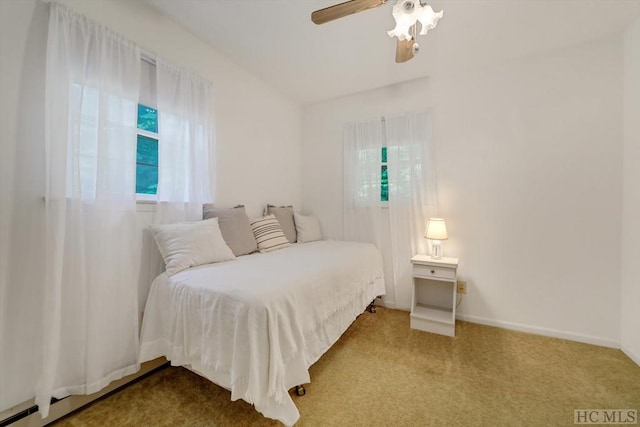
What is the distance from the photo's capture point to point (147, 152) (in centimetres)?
182

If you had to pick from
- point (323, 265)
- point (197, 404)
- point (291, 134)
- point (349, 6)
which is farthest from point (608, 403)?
point (291, 134)

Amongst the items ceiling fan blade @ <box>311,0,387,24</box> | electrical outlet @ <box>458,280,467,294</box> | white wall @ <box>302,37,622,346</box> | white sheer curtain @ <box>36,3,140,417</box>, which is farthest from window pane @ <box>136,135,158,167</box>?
electrical outlet @ <box>458,280,467,294</box>

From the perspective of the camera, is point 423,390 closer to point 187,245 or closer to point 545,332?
point 545,332

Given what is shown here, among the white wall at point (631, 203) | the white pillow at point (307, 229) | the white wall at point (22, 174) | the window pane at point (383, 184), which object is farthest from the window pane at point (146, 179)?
the white wall at point (631, 203)

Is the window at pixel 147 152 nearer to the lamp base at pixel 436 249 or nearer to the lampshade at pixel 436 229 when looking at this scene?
the lampshade at pixel 436 229

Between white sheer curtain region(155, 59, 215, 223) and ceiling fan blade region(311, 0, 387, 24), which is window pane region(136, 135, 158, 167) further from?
ceiling fan blade region(311, 0, 387, 24)

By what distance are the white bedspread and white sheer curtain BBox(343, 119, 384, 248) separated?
1.14 meters

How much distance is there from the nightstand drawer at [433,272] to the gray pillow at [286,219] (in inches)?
54.2

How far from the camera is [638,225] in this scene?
5.86ft

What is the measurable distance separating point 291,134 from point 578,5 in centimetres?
273

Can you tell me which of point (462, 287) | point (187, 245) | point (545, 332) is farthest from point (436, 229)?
point (187, 245)

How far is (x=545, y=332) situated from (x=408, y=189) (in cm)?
177

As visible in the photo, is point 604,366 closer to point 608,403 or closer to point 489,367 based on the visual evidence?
point 608,403

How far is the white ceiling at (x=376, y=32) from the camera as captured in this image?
1716mm
